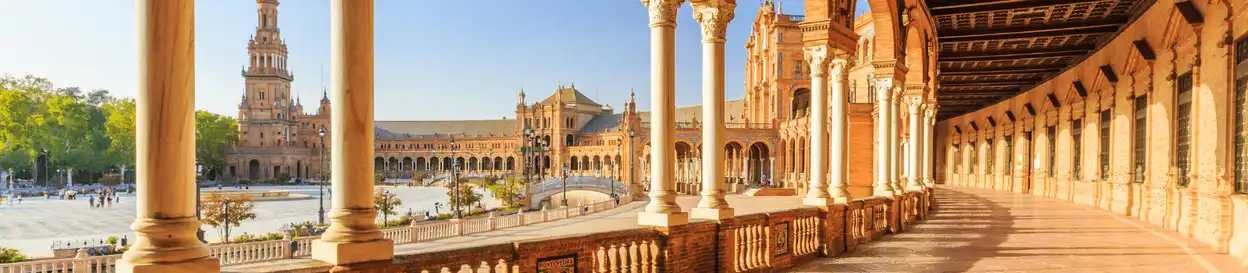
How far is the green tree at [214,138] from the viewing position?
104375 mm

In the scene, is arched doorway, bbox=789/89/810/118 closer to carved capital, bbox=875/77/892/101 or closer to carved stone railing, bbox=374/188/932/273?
carved capital, bbox=875/77/892/101

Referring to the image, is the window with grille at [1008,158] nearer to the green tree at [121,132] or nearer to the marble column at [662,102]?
the marble column at [662,102]

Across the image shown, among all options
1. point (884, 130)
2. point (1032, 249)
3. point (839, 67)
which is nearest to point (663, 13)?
point (839, 67)

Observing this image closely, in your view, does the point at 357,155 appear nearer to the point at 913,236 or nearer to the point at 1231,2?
the point at 913,236

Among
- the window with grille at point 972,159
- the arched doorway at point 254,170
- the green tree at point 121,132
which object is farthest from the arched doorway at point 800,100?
the arched doorway at point 254,170

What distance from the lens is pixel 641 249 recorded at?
7273 mm

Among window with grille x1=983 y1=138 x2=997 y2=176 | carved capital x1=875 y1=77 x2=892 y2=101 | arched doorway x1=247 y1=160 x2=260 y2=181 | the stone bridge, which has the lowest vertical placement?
arched doorway x1=247 y1=160 x2=260 y2=181

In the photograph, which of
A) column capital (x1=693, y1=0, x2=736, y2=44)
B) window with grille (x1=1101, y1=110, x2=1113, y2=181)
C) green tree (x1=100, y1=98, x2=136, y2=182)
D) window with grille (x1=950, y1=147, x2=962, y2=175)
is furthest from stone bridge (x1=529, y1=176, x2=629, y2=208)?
column capital (x1=693, y1=0, x2=736, y2=44)

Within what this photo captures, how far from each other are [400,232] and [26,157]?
68932mm

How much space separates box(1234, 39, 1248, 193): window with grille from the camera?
10.7 metres

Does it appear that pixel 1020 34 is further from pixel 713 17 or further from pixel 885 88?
pixel 713 17

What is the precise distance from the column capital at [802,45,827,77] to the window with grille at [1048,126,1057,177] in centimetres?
1817

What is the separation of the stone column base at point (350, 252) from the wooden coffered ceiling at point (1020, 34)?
14580 millimetres

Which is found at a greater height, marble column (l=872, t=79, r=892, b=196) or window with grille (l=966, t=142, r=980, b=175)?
marble column (l=872, t=79, r=892, b=196)
